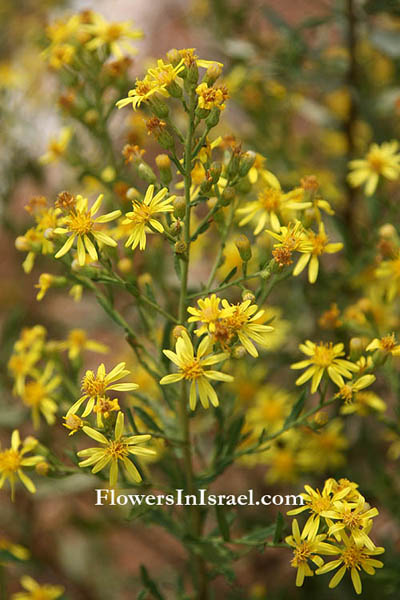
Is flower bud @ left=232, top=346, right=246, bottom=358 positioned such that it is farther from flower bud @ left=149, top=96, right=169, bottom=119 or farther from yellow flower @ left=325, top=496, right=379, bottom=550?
flower bud @ left=149, top=96, right=169, bottom=119

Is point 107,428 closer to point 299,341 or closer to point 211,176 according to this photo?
point 211,176

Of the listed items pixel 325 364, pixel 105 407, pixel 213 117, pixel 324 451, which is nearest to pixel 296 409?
pixel 325 364

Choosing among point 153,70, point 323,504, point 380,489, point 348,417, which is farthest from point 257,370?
point 153,70

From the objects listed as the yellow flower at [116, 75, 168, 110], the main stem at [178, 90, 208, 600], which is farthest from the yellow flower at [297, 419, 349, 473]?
the yellow flower at [116, 75, 168, 110]

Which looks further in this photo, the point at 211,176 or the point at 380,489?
the point at 380,489

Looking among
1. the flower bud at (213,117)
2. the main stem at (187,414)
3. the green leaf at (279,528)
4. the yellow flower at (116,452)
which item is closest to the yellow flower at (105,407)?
the yellow flower at (116,452)
